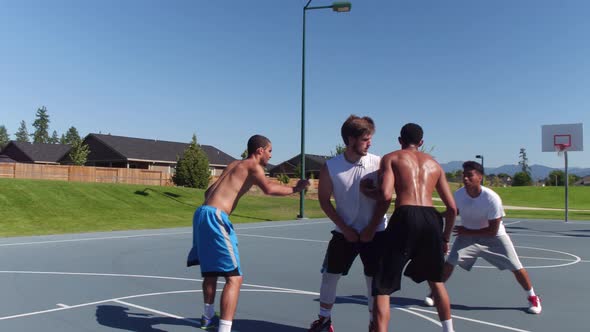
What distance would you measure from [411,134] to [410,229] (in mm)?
862

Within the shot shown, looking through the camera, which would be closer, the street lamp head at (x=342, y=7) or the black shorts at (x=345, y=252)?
the black shorts at (x=345, y=252)

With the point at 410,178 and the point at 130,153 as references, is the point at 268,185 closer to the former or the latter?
the point at 410,178

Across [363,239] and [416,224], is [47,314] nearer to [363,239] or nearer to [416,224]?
[363,239]

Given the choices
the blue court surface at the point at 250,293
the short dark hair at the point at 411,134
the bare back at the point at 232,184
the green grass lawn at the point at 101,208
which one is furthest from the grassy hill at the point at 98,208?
the short dark hair at the point at 411,134

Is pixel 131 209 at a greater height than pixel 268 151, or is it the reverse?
pixel 268 151

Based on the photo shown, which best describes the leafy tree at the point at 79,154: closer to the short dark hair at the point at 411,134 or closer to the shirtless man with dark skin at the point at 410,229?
the short dark hair at the point at 411,134

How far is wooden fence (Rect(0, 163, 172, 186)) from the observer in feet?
104

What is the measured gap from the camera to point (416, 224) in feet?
13.2

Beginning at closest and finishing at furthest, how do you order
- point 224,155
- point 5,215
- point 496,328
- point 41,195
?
point 496,328, point 5,215, point 41,195, point 224,155

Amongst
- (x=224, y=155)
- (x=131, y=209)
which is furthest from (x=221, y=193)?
(x=224, y=155)

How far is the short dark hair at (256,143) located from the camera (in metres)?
4.76

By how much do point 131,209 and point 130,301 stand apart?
1648 cm

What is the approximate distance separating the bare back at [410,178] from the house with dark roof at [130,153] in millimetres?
46880

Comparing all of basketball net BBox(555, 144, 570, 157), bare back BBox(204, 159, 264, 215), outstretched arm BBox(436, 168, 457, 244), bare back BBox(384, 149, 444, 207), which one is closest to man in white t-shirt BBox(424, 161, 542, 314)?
outstretched arm BBox(436, 168, 457, 244)
